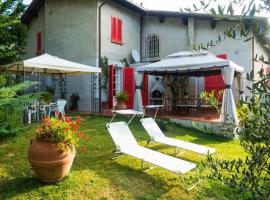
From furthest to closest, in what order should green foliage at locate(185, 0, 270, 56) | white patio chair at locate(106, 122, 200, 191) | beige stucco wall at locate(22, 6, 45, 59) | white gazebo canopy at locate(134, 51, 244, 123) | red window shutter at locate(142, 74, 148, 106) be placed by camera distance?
1. beige stucco wall at locate(22, 6, 45, 59)
2. red window shutter at locate(142, 74, 148, 106)
3. white gazebo canopy at locate(134, 51, 244, 123)
4. white patio chair at locate(106, 122, 200, 191)
5. green foliage at locate(185, 0, 270, 56)

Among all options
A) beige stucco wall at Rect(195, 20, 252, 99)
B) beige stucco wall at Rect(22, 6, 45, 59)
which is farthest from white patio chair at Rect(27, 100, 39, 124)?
beige stucco wall at Rect(195, 20, 252, 99)

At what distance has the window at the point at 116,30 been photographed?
14.7 meters

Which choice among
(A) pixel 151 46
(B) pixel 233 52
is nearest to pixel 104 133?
(B) pixel 233 52

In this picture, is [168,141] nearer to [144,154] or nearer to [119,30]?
[144,154]

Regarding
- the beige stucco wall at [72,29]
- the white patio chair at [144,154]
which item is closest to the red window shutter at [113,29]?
the beige stucco wall at [72,29]

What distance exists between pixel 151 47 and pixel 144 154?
1200 centimetres

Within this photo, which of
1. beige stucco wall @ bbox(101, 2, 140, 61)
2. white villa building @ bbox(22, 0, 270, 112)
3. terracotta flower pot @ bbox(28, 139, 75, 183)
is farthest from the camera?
beige stucco wall @ bbox(101, 2, 140, 61)

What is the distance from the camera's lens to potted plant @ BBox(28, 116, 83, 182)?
175 inches

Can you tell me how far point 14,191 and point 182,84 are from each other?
11.2 m

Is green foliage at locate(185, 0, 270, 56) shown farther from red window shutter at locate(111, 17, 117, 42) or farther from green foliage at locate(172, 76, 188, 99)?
red window shutter at locate(111, 17, 117, 42)

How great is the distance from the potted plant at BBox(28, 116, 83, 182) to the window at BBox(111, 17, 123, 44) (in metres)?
10.7

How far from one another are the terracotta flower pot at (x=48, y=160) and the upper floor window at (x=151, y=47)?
12.5 meters

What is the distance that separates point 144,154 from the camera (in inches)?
221

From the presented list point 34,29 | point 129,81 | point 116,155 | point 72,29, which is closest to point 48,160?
point 116,155
